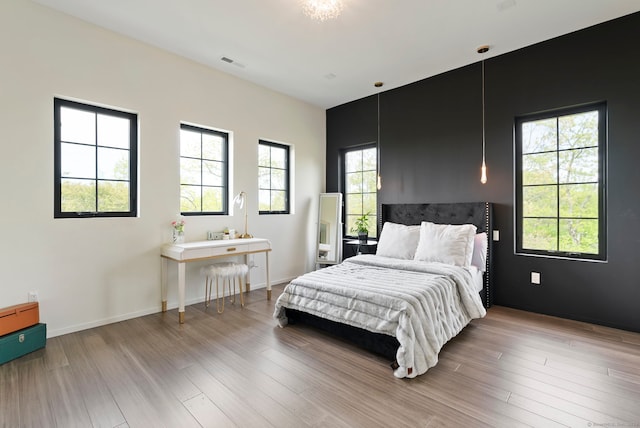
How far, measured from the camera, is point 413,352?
84.8 inches

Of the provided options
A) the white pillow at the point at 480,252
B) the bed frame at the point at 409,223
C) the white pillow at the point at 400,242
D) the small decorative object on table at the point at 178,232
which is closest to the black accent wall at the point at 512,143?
the bed frame at the point at 409,223

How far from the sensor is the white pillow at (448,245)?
3340 millimetres

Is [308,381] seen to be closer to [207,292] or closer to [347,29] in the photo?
[207,292]

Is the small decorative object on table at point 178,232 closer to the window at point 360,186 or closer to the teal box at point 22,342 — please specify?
the teal box at point 22,342

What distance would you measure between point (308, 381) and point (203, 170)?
118 inches

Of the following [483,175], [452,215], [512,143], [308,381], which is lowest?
[308,381]

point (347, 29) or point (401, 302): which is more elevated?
point (347, 29)

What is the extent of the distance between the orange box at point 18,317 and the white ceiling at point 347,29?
272 cm

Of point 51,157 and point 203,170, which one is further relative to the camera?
point 203,170

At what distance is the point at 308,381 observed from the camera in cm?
212

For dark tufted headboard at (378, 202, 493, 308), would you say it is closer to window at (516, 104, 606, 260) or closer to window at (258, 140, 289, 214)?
window at (516, 104, 606, 260)

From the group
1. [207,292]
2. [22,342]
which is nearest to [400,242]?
[207,292]

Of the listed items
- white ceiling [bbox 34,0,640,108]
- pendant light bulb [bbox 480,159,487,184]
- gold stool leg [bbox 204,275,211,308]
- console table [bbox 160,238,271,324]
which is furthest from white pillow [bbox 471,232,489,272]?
gold stool leg [bbox 204,275,211,308]

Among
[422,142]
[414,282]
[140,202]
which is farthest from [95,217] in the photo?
[422,142]
